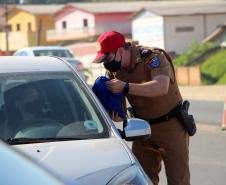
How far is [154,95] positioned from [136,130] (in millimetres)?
404

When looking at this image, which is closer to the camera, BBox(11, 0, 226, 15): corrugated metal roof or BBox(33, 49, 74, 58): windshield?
BBox(33, 49, 74, 58): windshield

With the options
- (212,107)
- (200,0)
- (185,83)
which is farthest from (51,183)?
(200,0)

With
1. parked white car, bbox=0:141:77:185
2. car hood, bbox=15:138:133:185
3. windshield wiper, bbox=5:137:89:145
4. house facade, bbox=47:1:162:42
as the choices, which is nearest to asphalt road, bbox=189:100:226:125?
windshield wiper, bbox=5:137:89:145

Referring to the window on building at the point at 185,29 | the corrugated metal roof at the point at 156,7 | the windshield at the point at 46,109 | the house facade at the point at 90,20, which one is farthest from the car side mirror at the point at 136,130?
the house facade at the point at 90,20

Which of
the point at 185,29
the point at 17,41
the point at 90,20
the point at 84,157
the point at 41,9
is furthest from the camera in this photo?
the point at 41,9

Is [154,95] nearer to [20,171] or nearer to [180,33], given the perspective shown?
[20,171]

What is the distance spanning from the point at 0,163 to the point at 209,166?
272 inches

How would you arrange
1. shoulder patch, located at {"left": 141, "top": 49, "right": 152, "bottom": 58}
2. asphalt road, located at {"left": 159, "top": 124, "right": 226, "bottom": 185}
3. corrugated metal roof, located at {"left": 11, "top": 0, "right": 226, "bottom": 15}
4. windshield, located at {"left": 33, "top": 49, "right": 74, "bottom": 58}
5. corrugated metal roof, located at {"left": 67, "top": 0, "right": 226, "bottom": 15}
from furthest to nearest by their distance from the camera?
corrugated metal roof, located at {"left": 67, "top": 0, "right": 226, "bottom": 15} < corrugated metal roof, located at {"left": 11, "top": 0, "right": 226, "bottom": 15} < windshield, located at {"left": 33, "top": 49, "right": 74, "bottom": 58} < asphalt road, located at {"left": 159, "top": 124, "right": 226, "bottom": 185} < shoulder patch, located at {"left": 141, "top": 49, "right": 152, "bottom": 58}

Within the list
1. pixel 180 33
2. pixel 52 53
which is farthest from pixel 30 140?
pixel 180 33

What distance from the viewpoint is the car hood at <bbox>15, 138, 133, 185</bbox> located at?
415 centimetres

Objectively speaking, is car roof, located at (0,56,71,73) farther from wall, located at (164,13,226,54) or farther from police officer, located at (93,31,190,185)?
wall, located at (164,13,226,54)

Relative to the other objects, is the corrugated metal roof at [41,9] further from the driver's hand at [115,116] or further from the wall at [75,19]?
the driver's hand at [115,116]

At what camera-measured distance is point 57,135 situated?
16.3ft

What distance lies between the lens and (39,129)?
5.01m
